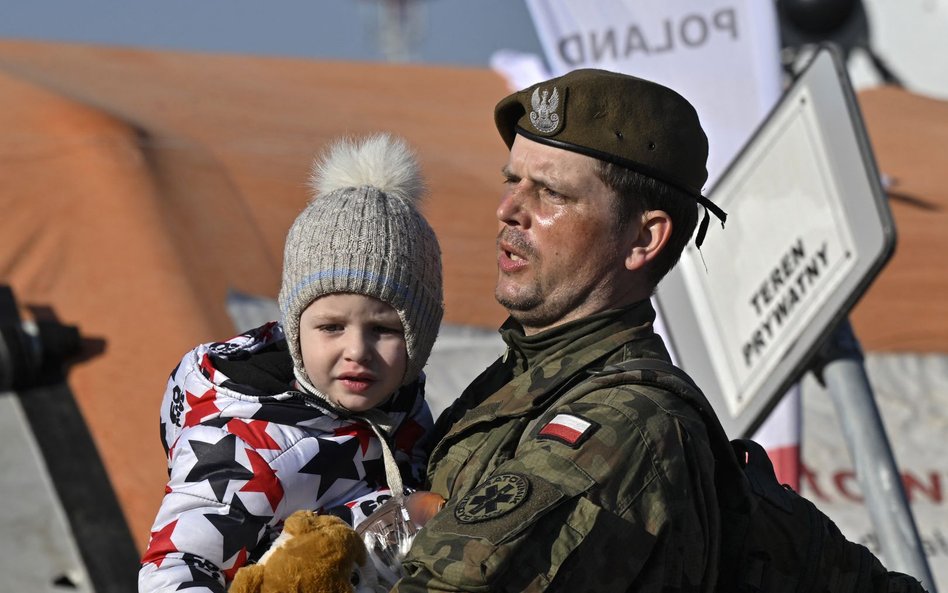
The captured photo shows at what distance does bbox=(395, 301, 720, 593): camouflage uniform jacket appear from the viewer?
1481 mm

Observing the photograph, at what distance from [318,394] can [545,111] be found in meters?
0.55

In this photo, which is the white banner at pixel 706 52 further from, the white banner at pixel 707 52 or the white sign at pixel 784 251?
the white sign at pixel 784 251

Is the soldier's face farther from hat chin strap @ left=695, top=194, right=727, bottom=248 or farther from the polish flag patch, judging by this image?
the polish flag patch

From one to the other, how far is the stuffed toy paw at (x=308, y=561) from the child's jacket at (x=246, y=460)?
196 millimetres

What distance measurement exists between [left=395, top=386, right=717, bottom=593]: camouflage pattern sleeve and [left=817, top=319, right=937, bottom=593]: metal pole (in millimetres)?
1346

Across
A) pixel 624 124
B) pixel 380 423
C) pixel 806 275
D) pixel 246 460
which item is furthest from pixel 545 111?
pixel 806 275

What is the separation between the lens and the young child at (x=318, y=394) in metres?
1.79

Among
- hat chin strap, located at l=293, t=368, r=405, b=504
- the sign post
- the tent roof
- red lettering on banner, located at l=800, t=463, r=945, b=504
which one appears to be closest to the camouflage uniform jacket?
hat chin strap, located at l=293, t=368, r=405, b=504

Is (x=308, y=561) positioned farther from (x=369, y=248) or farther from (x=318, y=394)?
(x=369, y=248)

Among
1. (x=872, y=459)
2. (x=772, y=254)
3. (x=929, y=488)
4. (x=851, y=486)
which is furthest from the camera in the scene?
(x=929, y=488)

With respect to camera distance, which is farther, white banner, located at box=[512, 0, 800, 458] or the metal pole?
white banner, located at box=[512, 0, 800, 458]

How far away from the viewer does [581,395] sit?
170 cm

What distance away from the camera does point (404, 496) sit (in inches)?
71.2

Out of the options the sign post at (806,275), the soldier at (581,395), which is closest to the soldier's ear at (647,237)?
the soldier at (581,395)
